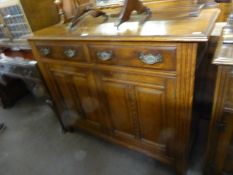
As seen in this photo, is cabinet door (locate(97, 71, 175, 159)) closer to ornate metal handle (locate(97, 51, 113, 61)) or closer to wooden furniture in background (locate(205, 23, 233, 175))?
ornate metal handle (locate(97, 51, 113, 61))

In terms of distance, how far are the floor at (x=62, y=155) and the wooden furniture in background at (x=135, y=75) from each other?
148 millimetres

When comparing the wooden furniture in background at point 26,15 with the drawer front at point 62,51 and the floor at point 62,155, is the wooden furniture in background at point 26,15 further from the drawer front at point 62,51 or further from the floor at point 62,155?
the floor at point 62,155

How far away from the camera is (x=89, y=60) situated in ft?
3.58

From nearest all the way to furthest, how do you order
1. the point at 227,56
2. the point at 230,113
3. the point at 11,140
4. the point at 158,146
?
the point at 227,56 < the point at 230,113 < the point at 158,146 < the point at 11,140

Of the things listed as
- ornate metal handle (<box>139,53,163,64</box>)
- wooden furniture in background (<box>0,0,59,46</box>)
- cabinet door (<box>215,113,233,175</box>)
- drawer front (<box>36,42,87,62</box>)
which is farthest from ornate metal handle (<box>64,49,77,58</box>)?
cabinet door (<box>215,113,233,175</box>)

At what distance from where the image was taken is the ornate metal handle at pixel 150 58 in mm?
833

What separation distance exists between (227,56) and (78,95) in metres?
1.00

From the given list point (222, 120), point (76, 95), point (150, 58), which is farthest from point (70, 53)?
point (222, 120)

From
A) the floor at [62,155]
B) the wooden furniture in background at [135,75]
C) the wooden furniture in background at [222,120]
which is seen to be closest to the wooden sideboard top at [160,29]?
the wooden furniture in background at [135,75]

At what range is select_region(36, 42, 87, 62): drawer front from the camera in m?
1.10

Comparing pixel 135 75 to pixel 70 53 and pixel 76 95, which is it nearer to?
pixel 70 53

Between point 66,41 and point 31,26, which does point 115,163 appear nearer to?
point 66,41

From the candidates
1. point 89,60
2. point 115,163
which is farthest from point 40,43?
point 115,163

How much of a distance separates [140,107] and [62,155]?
0.91m
